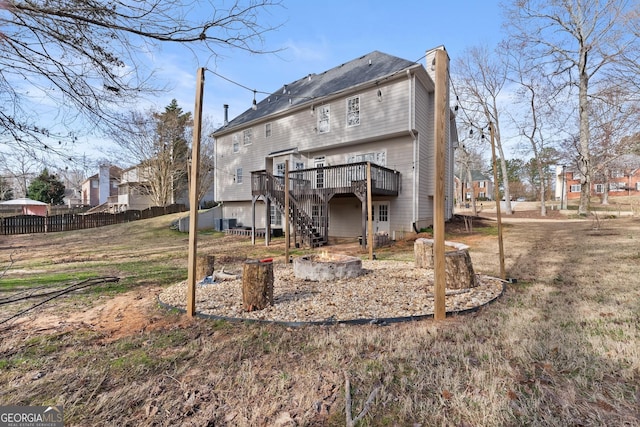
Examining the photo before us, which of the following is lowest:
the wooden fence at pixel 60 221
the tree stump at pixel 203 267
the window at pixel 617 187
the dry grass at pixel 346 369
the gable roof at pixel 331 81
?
the dry grass at pixel 346 369

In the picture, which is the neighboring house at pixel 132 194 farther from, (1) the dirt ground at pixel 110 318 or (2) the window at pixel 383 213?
(1) the dirt ground at pixel 110 318

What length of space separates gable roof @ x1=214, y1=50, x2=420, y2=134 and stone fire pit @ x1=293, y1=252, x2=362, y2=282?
27.0 feet

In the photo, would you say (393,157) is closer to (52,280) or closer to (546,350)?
(546,350)

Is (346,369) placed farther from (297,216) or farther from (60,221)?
(60,221)

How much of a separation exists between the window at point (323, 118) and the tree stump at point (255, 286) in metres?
12.4

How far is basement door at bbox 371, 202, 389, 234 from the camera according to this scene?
14.7m

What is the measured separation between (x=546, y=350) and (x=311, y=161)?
14.8 metres

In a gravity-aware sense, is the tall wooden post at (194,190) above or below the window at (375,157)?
below

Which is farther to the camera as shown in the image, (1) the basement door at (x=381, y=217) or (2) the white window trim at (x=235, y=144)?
(2) the white window trim at (x=235, y=144)

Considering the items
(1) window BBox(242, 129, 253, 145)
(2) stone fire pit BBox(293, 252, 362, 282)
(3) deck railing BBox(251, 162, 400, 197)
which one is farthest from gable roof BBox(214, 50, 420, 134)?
(2) stone fire pit BBox(293, 252, 362, 282)

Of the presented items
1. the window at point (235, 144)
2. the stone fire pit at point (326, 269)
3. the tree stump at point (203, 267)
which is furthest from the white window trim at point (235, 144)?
the stone fire pit at point (326, 269)

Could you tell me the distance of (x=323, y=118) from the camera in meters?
15.9

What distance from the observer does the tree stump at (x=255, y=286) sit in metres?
4.59

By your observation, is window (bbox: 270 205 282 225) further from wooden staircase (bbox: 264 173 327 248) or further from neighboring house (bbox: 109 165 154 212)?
neighboring house (bbox: 109 165 154 212)
